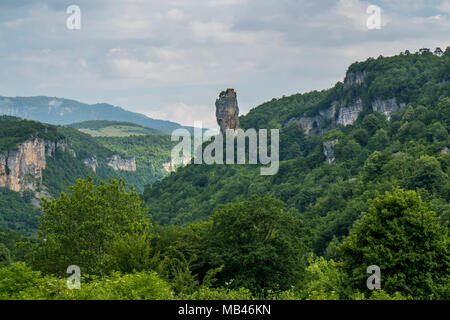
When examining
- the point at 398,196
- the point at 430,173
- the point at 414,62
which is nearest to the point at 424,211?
the point at 398,196

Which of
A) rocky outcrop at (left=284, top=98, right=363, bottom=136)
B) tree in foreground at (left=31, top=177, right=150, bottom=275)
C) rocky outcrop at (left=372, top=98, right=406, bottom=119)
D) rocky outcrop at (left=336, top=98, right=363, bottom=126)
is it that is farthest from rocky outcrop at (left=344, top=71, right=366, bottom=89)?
tree in foreground at (left=31, top=177, right=150, bottom=275)

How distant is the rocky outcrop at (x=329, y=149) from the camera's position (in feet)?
413

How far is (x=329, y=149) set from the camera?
5027 inches

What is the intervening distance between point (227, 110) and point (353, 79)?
139ft

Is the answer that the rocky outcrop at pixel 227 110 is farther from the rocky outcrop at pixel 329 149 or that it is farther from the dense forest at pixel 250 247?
the dense forest at pixel 250 247

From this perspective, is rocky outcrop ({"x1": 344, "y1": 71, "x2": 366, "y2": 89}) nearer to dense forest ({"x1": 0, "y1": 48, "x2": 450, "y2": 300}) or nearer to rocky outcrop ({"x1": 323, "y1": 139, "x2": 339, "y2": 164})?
rocky outcrop ({"x1": 323, "y1": 139, "x2": 339, "y2": 164})

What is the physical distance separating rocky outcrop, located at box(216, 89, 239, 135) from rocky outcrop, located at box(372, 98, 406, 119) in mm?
48755

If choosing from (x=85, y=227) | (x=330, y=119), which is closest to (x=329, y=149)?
(x=330, y=119)

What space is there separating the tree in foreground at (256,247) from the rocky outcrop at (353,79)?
459 ft

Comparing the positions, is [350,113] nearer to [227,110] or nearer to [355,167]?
[227,110]

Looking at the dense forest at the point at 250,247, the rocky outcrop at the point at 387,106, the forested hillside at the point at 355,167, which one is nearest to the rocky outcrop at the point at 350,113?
the forested hillside at the point at 355,167

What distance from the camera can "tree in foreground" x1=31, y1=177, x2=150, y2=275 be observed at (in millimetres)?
38562
